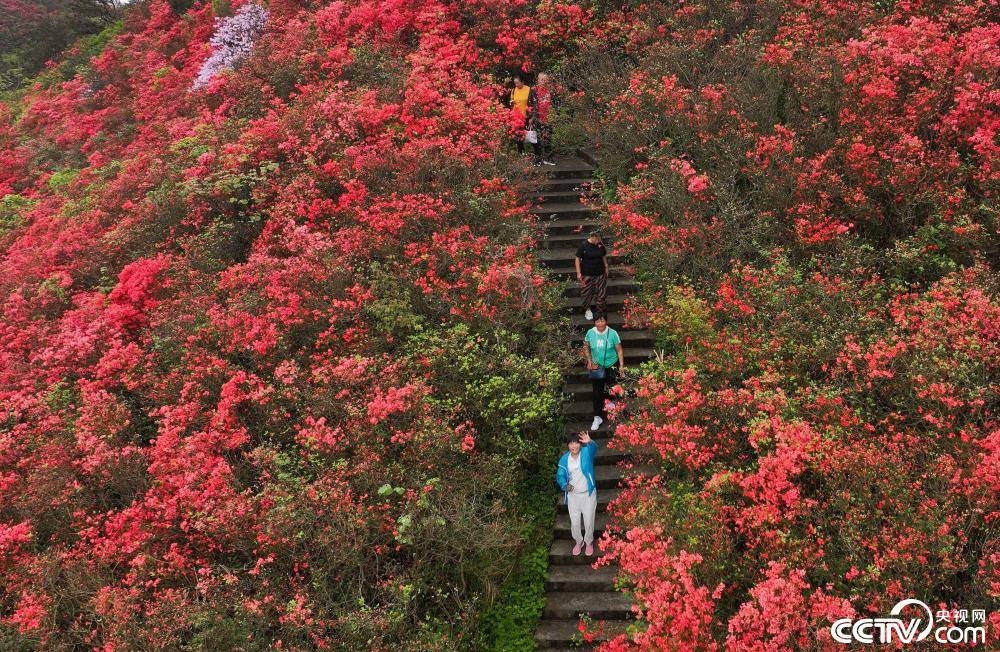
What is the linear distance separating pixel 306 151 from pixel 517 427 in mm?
8845

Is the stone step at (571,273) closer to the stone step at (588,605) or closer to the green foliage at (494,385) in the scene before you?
the green foliage at (494,385)

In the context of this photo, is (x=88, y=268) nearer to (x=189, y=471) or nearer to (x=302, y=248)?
(x=302, y=248)

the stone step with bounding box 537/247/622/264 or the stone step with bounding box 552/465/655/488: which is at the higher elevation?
the stone step with bounding box 537/247/622/264

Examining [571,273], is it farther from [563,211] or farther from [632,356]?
[632,356]

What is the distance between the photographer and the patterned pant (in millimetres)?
11242

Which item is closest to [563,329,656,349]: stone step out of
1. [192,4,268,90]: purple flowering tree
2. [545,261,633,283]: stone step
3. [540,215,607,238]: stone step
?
[545,261,633,283]: stone step

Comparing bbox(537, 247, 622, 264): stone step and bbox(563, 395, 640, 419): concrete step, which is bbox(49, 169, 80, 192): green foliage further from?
bbox(563, 395, 640, 419): concrete step

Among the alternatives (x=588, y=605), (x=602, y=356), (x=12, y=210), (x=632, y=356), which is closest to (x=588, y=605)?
(x=588, y=605)

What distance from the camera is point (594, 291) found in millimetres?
11305

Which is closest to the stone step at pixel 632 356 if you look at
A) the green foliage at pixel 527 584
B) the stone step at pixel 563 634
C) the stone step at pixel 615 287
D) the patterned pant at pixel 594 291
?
the patterned pant at pixel 594 291

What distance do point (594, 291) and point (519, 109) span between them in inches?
245

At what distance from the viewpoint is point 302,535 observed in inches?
304

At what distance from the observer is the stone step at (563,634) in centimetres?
799

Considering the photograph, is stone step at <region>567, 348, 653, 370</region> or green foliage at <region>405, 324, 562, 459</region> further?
stone step at <region>567, 348, 653, 370</region>
